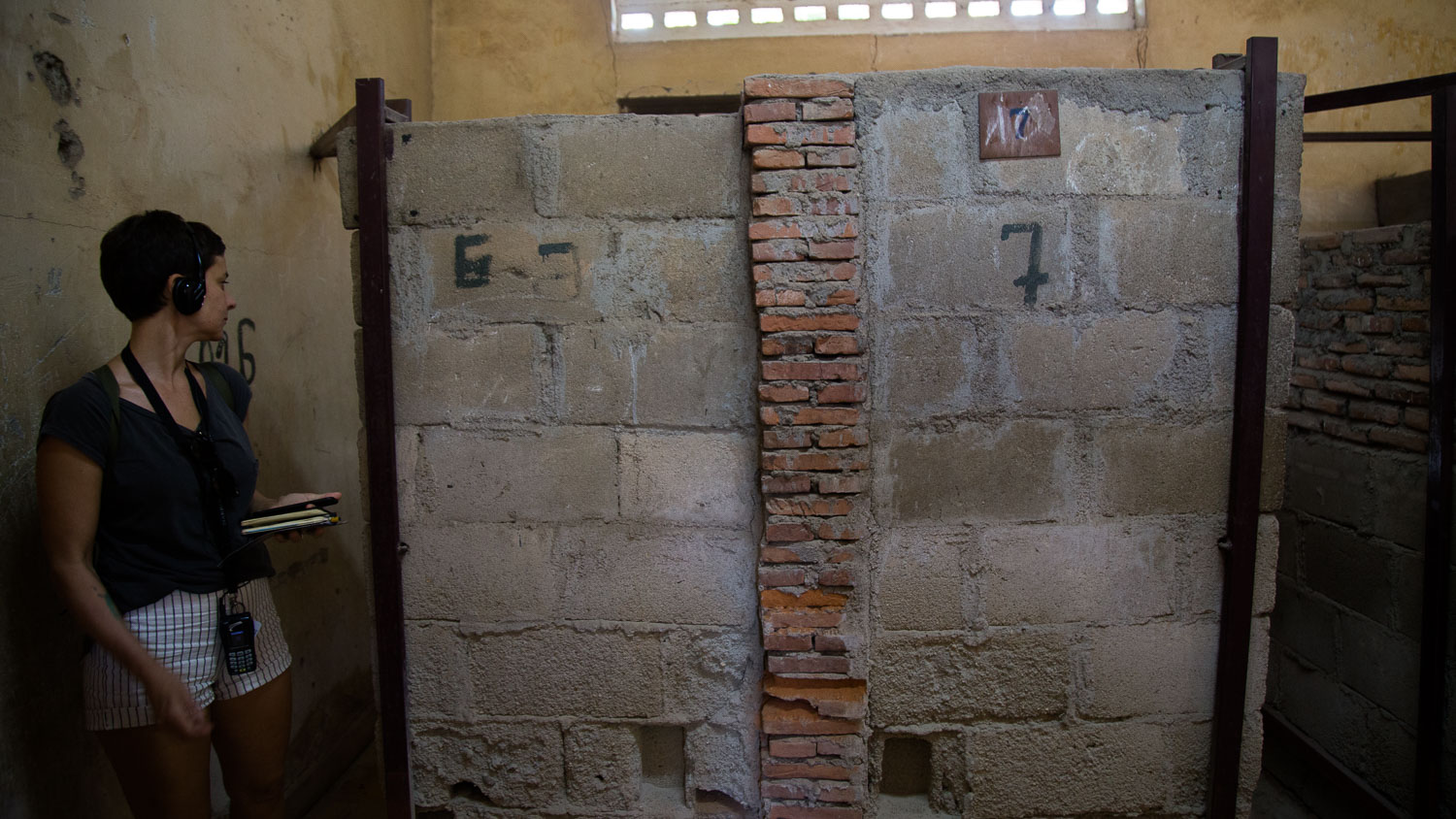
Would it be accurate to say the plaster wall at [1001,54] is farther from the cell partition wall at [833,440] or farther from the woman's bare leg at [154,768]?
the woman's bare leg at [154,768]

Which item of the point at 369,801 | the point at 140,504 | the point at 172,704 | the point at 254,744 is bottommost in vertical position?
the point at 369,801

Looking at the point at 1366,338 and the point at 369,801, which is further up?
the point at 1366,338

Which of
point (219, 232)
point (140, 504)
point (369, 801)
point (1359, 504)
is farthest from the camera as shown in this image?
point (369, 801)

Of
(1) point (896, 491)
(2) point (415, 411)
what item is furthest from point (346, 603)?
(1) point (896, 491)

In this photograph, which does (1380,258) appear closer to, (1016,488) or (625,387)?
(1016,488)

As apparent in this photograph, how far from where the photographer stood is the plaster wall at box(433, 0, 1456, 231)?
511cm

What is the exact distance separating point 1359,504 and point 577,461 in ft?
11.4

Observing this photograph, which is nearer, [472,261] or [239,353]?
[472,261]

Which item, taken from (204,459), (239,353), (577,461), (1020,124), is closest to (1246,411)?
(1020,124)

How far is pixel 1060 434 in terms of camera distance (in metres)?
2.49

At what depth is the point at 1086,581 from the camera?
254 cm

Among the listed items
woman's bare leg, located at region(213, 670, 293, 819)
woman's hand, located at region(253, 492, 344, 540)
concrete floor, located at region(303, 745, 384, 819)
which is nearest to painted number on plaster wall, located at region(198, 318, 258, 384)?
woman's hand, located at region(253, 492, 344, 540)

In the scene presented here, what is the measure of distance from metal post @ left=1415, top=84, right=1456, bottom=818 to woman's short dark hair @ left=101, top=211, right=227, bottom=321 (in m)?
4.31

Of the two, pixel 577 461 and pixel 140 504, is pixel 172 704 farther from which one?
pixel 577 461
